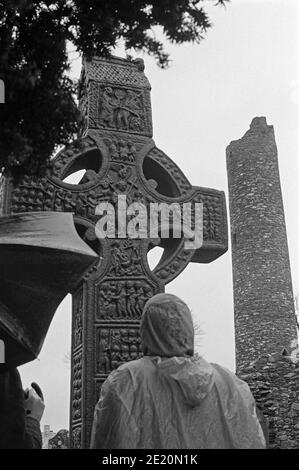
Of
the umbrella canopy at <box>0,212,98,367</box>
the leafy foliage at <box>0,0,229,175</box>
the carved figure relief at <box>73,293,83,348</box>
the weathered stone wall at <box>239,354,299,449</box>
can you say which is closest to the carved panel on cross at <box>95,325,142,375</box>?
the carved figure relief at <box>73,293,83,348</box>

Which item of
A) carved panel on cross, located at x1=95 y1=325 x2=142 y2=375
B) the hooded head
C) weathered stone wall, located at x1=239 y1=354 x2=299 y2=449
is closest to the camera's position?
the hooded head

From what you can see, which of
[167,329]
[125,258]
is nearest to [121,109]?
[125,258]

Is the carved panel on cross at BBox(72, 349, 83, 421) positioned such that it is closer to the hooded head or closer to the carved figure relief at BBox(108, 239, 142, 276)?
the carved figure relief at BBox(108, 239, 142, 276)

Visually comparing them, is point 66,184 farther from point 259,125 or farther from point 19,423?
point 259,125

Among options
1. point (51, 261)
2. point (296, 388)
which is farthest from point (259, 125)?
point (51, 261)

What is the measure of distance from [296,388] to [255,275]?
1055 centimetres

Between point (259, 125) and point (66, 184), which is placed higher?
→ point (259, 125)

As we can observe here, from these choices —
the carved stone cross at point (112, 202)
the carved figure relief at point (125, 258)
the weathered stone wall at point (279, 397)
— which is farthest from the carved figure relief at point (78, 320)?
the weathered stone wall at point (279, 397)

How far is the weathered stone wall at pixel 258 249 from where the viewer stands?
2289 cm

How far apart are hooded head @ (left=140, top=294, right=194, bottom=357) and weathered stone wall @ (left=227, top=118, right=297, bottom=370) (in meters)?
20.6

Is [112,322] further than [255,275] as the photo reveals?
No

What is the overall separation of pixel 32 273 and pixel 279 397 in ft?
35.2

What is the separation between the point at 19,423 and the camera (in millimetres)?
2980

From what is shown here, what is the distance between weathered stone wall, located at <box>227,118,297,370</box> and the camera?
75.1ft
